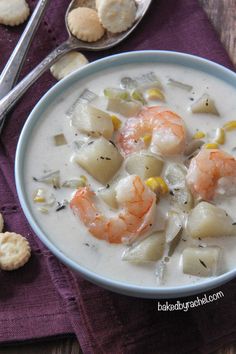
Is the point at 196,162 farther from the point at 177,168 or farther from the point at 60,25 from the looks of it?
the point at 60,25

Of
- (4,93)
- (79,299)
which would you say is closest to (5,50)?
(4,93)

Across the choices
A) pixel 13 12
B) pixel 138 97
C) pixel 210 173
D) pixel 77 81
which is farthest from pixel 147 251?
pixel 13 12

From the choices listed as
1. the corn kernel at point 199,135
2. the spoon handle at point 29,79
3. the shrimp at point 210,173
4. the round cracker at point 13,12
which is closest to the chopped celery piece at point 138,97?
the corn kernel at point 199,135

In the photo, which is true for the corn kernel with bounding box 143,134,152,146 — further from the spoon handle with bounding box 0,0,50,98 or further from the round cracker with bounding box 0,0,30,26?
the round cracker with bounding box 0,0,30,26

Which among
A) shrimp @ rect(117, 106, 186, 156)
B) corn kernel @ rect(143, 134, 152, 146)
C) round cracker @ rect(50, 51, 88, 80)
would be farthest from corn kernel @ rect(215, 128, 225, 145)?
round cracker @ rect(50, 51, 88, 80)

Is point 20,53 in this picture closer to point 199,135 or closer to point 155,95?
point 155,95

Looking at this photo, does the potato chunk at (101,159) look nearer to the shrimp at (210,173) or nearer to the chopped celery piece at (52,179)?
the chopped celery piece at (52,179)

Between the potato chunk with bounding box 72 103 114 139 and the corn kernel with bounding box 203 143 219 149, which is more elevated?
the potato chunk with bounding box 72 103 114 139
